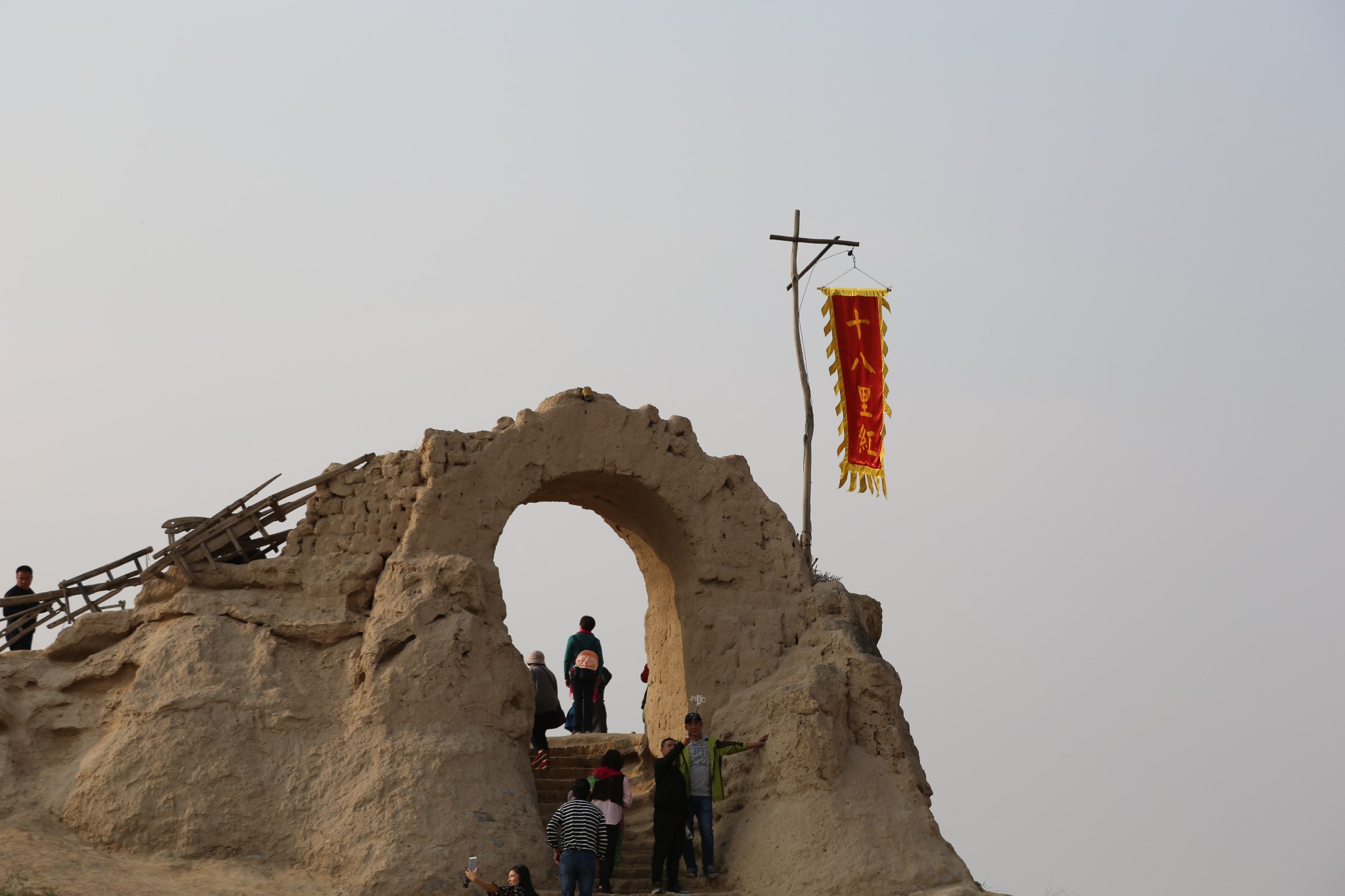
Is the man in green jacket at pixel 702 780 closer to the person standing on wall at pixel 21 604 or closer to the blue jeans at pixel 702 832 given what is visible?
the blue jeans at pixel 702 832

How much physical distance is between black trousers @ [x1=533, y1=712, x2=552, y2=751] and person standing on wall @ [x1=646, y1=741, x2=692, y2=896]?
1990mm

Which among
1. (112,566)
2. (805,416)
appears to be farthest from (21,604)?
(805,416)

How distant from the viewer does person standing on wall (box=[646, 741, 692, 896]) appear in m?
11.6

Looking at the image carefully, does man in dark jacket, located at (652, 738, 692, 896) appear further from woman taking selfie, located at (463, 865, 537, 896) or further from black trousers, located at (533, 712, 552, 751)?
black trousers, located at (533, 712, 552, 751)

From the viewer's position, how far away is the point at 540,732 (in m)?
13.5

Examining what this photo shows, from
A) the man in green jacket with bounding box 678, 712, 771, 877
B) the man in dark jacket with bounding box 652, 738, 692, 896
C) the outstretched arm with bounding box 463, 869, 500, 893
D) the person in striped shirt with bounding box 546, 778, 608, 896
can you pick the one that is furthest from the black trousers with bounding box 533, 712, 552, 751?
the outstretched arm with bounding box 463, 869, 500, 893

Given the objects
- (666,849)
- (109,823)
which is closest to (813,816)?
(666,849)

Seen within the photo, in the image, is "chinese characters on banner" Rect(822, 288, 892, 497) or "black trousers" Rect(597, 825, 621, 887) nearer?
"black trousers" Rect(597, 825, 621, 887)

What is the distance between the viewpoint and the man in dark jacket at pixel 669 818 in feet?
38.2

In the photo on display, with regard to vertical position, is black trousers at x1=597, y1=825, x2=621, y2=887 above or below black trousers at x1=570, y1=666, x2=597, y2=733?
below

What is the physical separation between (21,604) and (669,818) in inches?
221

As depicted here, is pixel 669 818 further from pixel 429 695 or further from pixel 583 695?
pixel 583 695

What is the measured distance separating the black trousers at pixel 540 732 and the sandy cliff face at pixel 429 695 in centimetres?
120

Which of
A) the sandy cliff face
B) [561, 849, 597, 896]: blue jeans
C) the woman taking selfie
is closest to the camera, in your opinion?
the woman taking selfie
